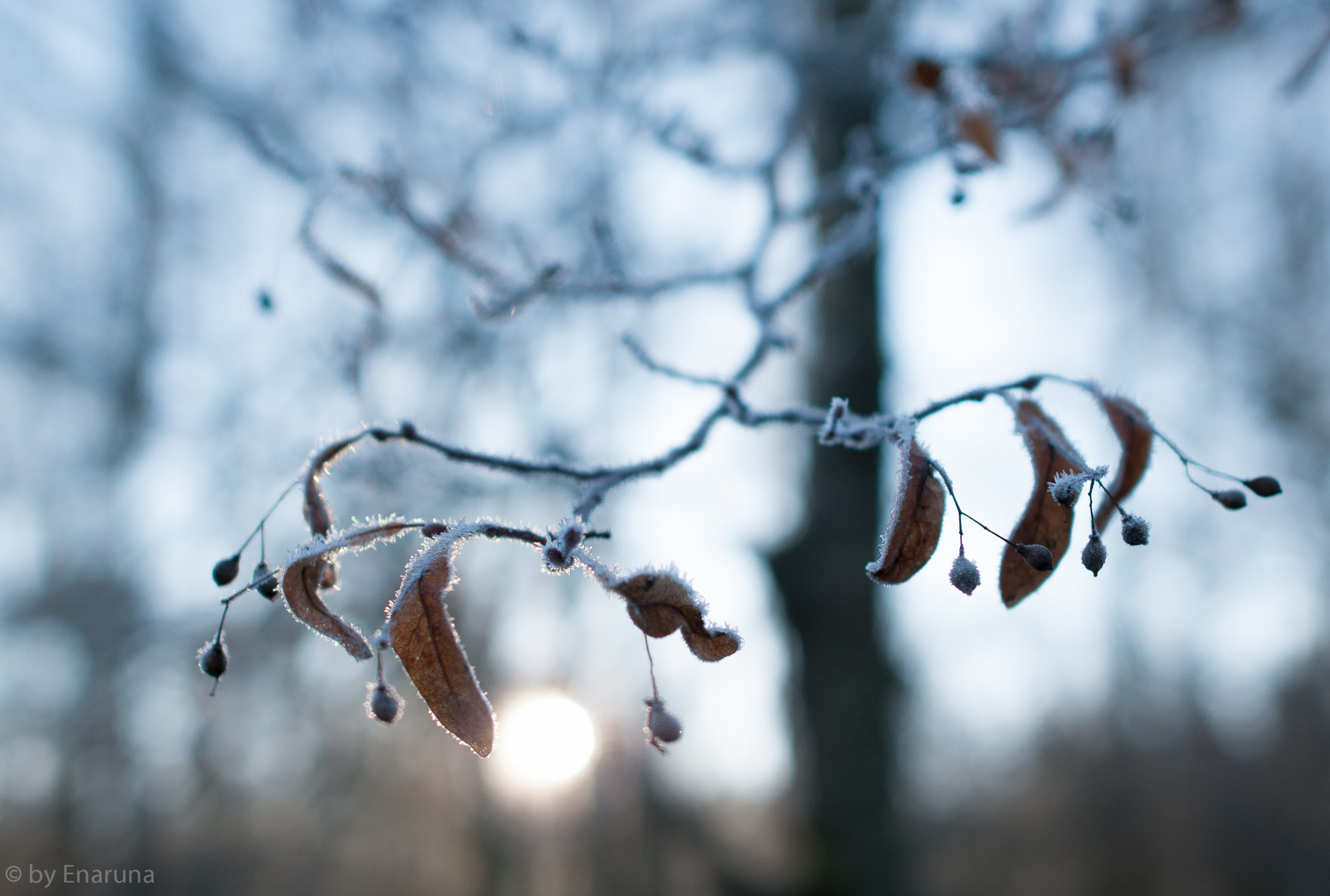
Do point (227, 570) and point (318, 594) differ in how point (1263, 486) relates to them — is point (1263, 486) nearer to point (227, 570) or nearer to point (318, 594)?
point (318, 594)

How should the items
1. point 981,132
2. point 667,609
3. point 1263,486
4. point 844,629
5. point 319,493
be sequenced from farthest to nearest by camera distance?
point 844,629
point 981,132
point 319,493
point 1263,486
point 667,609

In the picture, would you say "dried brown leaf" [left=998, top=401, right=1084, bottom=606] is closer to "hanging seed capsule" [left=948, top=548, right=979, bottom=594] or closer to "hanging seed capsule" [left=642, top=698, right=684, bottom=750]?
"hanging seed capsule" [left=948, top=548, right=979, bottom=594]

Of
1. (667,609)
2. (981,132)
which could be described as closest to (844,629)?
(981,132)

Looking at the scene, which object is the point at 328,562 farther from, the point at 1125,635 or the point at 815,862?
the point at 1125,635

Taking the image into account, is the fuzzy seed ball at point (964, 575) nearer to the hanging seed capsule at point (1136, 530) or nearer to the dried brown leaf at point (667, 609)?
the hanging seed capsule at point (1136, 530)

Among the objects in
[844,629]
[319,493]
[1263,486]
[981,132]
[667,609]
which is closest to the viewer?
[667,609]

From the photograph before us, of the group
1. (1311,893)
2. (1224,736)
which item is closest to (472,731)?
(1311,893)
